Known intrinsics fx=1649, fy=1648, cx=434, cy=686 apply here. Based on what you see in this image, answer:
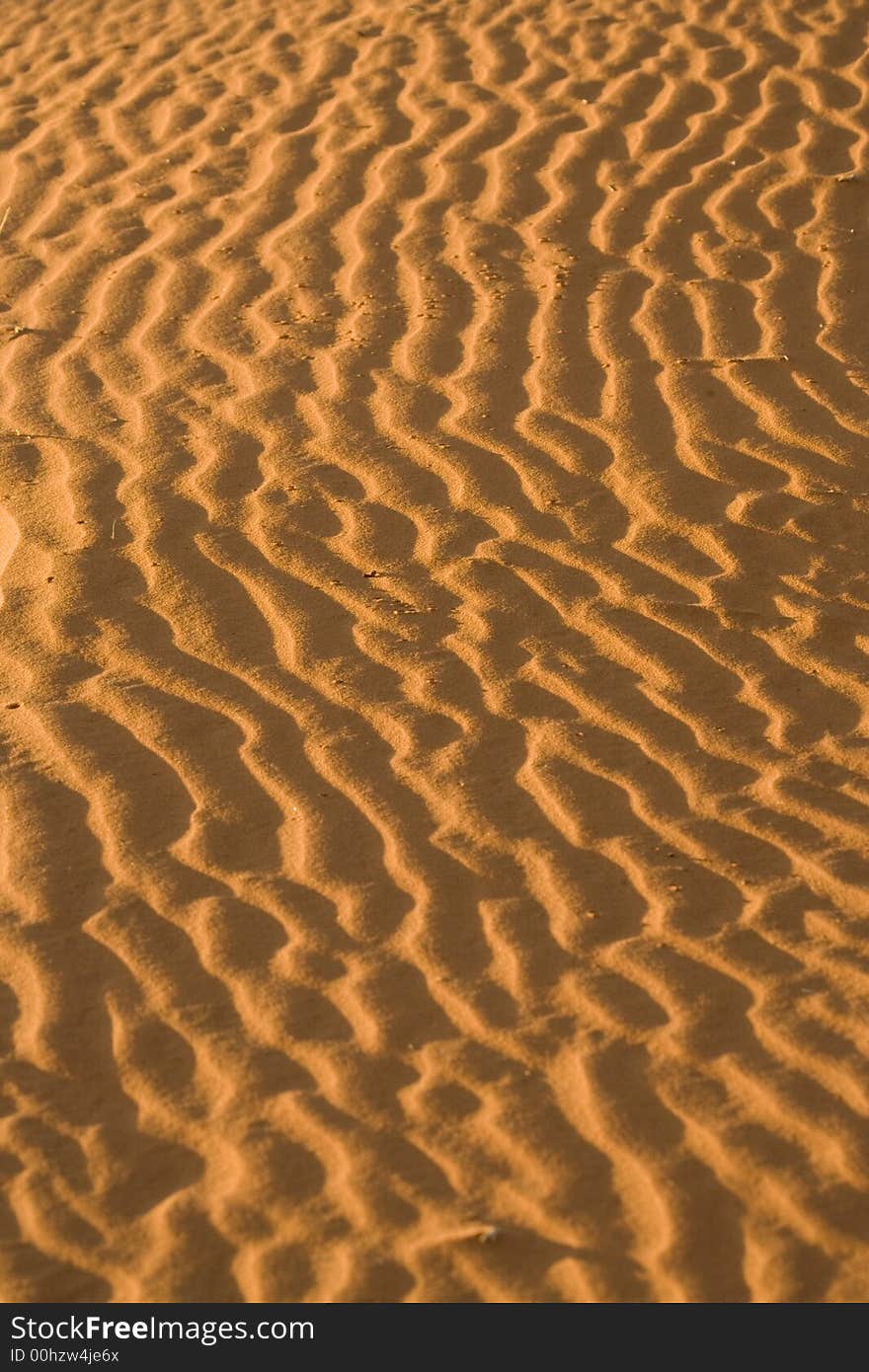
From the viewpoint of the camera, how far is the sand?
9.18ft

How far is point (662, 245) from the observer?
578 centimetres

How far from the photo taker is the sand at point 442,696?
9.18 ft

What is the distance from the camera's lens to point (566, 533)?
4.44 meters

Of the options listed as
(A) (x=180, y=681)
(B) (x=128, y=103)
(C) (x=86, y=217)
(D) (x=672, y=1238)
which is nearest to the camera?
(D) (x=672, y=1238)

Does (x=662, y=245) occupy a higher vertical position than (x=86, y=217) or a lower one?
lower

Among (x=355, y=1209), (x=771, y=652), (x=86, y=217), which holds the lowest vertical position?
(x=771, y=652)

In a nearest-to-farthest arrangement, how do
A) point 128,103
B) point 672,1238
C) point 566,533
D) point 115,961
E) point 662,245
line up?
point 672,1238
point 115,961
point 566,533
point 662,245
point 128,103

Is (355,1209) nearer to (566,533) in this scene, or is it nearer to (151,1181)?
(151,1181)

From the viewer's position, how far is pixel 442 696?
3920mm

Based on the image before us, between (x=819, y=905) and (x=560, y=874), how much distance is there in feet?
1.72

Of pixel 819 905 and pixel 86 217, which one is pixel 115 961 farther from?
pixel 86 217

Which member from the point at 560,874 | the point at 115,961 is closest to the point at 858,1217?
the point at 560,874

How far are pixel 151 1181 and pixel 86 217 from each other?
4416 millimetres

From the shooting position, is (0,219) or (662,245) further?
(0,219)
